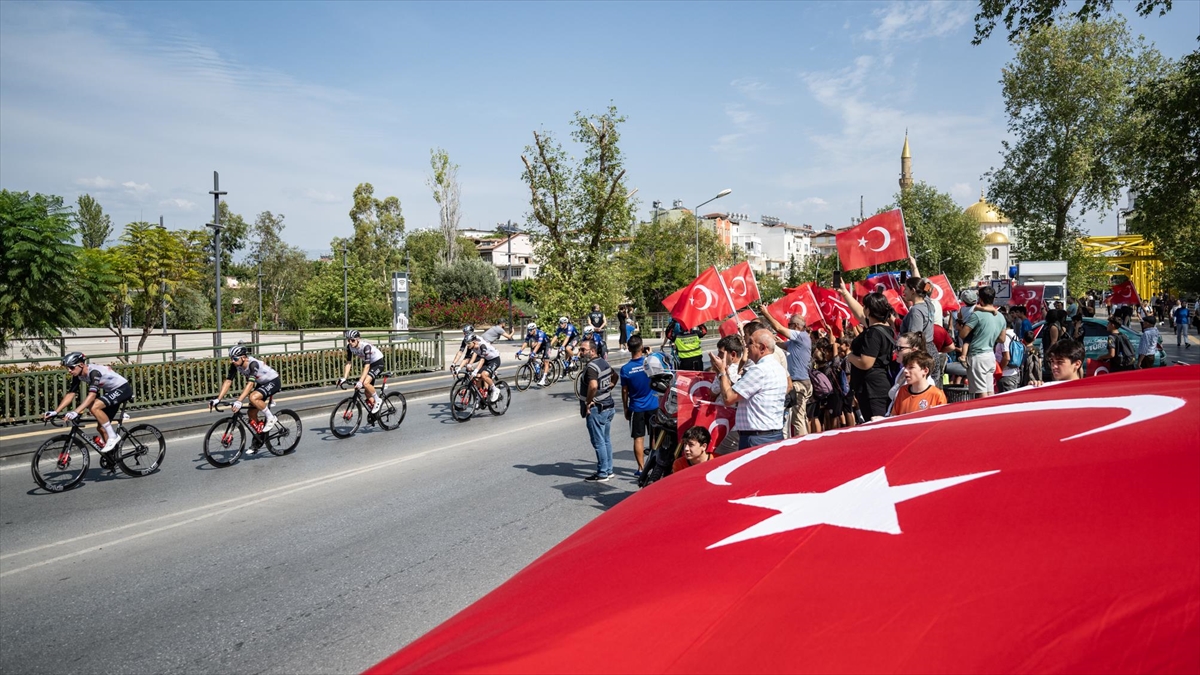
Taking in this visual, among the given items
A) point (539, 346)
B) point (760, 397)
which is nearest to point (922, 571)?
point (760, 397)

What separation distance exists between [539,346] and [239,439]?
9.71m

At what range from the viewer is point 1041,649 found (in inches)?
53.6

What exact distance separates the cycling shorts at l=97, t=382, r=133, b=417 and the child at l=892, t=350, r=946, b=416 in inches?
393

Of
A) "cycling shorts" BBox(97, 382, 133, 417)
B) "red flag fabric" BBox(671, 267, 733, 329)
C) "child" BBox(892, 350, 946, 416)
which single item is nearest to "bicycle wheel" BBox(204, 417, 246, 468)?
"cycling shorts" BBox(97, 382, 133, 417)

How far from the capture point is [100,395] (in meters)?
10.6

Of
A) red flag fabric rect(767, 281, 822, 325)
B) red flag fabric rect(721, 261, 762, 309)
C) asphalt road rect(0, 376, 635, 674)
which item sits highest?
red flag fabric rect(721, 261, 762, 309)

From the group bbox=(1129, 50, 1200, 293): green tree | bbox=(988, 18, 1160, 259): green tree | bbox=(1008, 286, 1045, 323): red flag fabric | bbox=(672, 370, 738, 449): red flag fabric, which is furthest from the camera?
bbox=(988, 18, 1160, 259): green tree

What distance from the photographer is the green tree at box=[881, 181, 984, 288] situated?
262 feet

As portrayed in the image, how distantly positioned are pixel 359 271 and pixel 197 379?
4367 centimetres

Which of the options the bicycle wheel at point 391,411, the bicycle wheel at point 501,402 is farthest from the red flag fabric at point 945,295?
the bicycle wheel at point 391,411

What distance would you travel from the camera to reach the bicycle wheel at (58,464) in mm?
9984


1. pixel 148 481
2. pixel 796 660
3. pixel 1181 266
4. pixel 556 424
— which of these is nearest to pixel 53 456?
pixel 148 481

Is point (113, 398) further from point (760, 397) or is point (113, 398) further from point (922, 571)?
point (922, 571)

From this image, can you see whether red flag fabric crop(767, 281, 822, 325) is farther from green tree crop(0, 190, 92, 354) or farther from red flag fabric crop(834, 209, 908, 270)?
green tree crop(0, 190, 92, 354)
